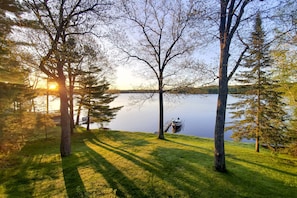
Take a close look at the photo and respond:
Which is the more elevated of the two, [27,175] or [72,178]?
[72,178]

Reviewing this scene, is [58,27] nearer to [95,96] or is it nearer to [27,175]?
[27,175]

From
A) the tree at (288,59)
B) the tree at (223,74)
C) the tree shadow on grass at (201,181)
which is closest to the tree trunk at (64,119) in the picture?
the tree shadow on grass at (201,181)

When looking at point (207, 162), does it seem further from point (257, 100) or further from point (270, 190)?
point (257, 100)

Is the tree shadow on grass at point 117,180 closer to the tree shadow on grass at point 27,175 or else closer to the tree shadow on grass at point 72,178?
the tree shadow on grass at point 72,178

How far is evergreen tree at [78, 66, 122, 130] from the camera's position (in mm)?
13875

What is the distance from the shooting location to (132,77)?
10906 mm

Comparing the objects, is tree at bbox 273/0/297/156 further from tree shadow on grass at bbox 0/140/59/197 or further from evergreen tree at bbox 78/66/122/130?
evergreen tree at bbox 78/66/122/130

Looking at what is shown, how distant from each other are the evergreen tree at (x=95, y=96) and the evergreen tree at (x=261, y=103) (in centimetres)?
1009

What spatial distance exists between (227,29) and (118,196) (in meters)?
4.85

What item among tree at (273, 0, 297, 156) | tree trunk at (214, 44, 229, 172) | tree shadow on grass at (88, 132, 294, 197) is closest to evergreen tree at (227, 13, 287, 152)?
tree at (273, 0, 297, 156)

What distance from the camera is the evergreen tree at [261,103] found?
24.8 feet

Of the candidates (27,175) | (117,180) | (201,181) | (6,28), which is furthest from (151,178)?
(6,28)

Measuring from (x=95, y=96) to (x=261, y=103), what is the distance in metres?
11.6

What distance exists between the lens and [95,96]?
1423 cm
